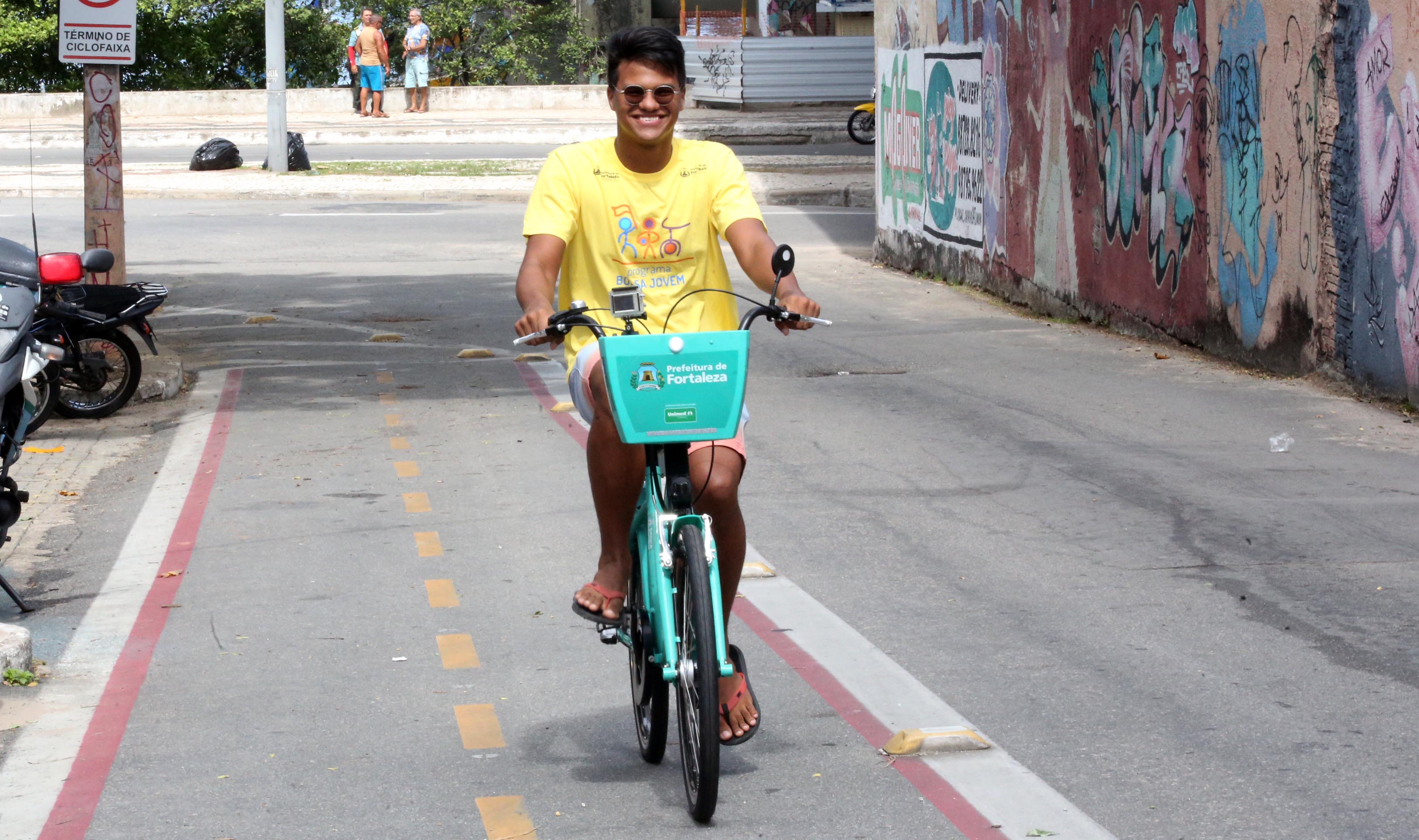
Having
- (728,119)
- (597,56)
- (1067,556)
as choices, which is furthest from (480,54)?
(1067,556)

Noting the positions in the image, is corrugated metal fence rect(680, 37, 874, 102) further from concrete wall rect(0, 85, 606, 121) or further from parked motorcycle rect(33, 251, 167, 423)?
parked motorcycle rect(33, 251, 167, 423)

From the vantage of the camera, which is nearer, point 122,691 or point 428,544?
point 122,691

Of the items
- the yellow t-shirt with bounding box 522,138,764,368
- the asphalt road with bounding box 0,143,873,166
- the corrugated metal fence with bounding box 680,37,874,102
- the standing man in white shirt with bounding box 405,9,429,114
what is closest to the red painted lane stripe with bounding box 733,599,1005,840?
the yellow t-shirt with bounding box 522,138,764,368

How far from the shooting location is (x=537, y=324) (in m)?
4.29

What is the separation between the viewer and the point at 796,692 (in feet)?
17.3

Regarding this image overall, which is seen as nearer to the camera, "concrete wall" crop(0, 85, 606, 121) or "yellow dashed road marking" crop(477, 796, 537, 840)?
"yellow dashed road marking" crop(477, 796, 537, 840)

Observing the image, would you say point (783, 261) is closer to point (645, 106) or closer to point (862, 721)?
point (645, 106)

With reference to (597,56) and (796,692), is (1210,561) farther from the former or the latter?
(597,56)

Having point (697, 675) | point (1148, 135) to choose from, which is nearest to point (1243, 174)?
point (1148, 135)

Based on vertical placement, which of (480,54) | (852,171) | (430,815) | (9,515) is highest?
(480,54)

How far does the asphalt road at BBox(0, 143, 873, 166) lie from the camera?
2888 cm

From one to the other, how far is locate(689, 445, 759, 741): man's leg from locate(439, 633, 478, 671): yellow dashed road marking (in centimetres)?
138

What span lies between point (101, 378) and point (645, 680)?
6.83 m

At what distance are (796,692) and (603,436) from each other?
1220mm
